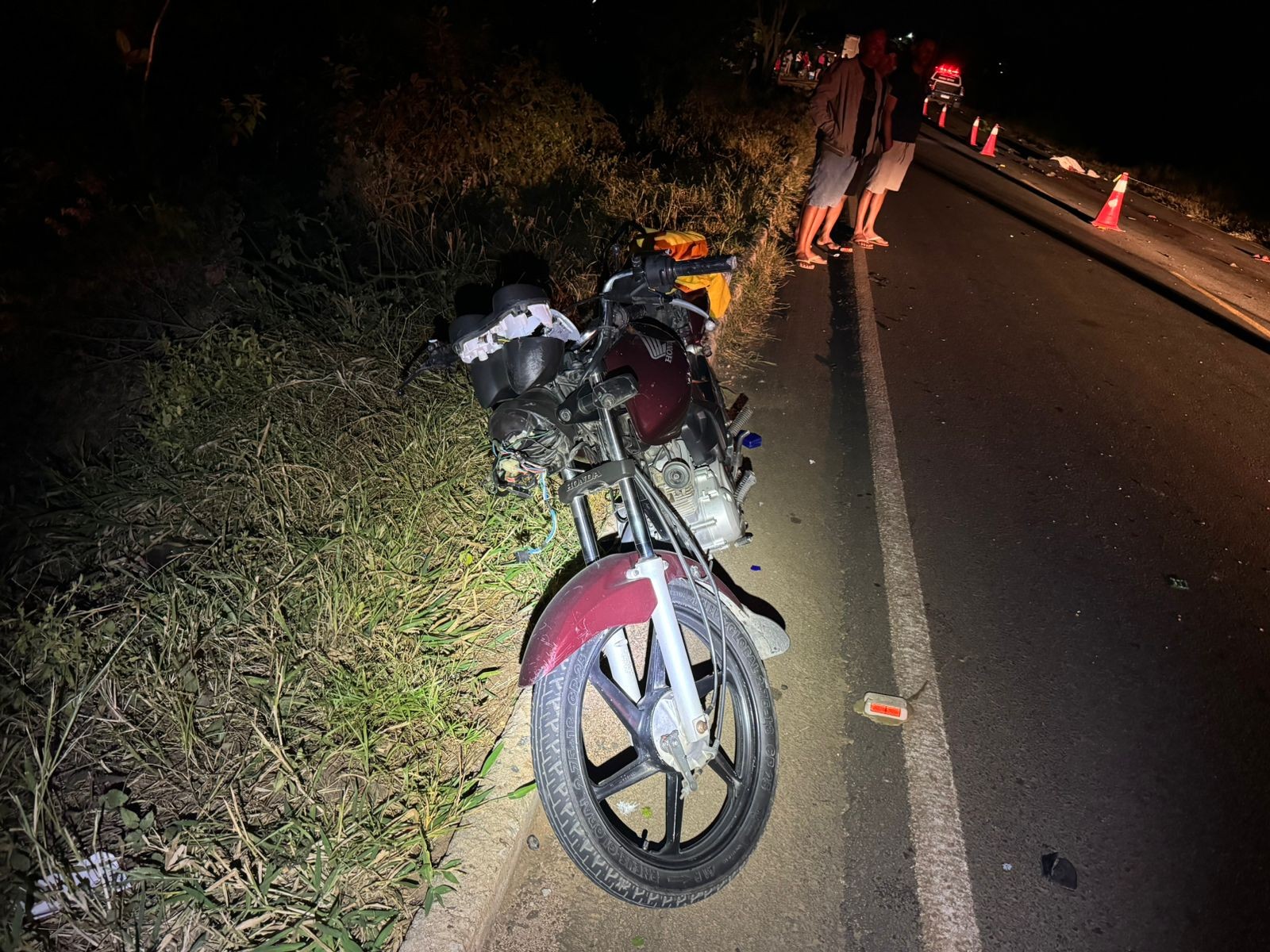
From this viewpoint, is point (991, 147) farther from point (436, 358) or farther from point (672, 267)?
point (436, 358)

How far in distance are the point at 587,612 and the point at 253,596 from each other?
53.1 inches

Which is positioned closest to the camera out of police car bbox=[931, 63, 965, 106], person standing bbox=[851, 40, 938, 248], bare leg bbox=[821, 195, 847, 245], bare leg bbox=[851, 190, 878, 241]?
person standing bbox=[851, 40, 938, 248]

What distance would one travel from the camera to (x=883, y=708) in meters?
2.82

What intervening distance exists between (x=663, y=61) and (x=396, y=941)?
51.5 feet

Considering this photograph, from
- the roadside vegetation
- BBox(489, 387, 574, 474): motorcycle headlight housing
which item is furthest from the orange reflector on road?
BBox(489, 387, 574, 474): motorcycle headlight housing

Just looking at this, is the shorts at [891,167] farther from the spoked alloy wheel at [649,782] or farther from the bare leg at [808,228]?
the spoked alloy wheel at [649,782]

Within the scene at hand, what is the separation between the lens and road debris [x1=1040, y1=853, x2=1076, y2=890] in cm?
229

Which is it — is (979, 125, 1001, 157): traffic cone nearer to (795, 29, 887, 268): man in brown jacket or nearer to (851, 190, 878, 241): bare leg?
(851, 190, 878, 241): bare leg

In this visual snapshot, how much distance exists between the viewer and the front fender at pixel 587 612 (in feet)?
6.40

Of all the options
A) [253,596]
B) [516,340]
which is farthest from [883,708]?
[253,596]

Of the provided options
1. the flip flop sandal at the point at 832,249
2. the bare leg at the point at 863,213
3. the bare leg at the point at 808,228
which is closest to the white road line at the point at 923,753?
the bare leg at the point at 808,228

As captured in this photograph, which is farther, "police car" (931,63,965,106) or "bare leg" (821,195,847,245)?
"police car" (931,63,965,106)

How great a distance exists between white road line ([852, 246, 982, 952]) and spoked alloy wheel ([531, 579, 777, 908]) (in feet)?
1.88

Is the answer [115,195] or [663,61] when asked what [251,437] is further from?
[663,61]
